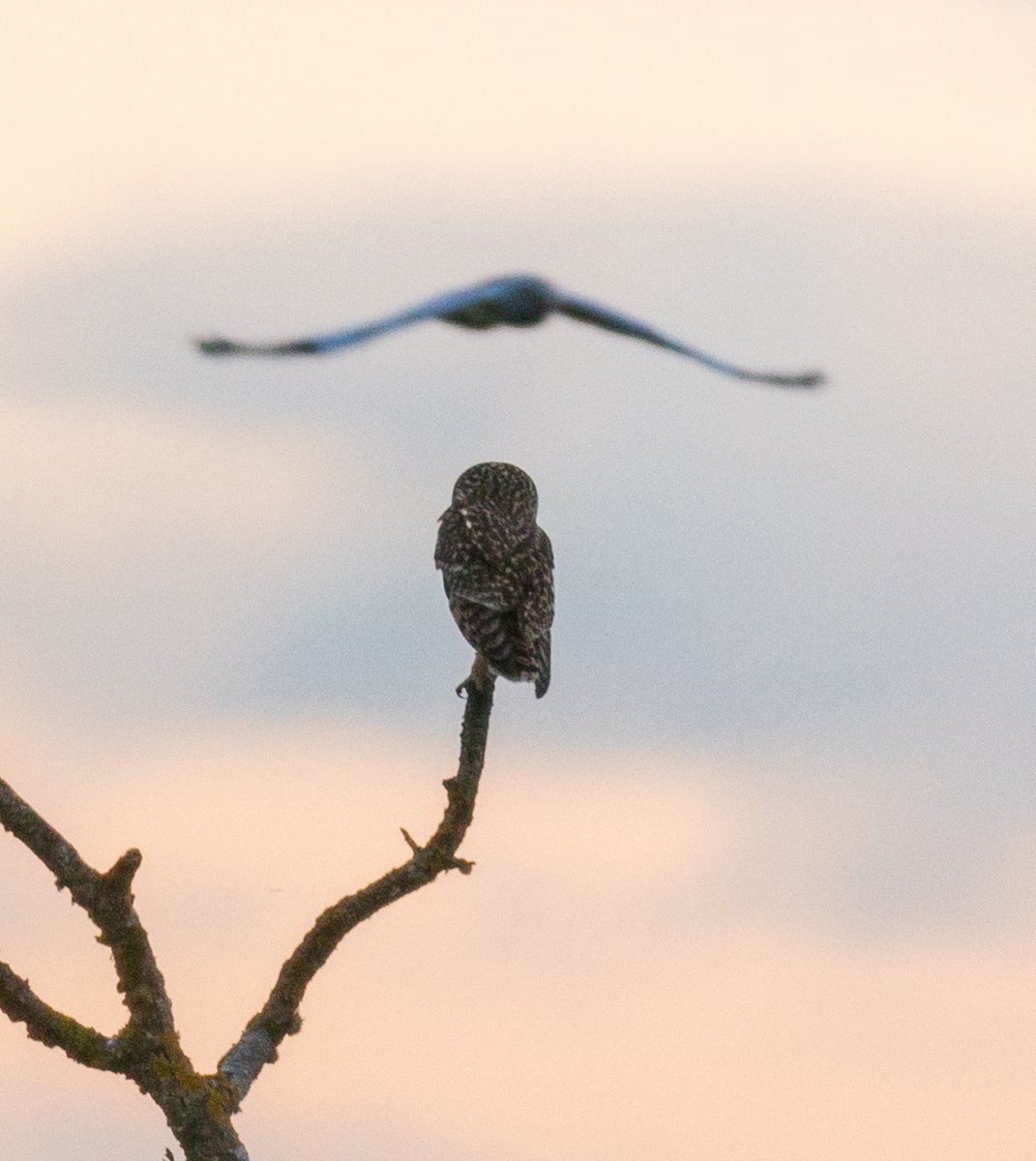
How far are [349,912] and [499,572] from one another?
6.05 metres

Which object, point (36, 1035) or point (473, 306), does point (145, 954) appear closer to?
point (36, 1035)

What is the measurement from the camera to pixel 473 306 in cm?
1213

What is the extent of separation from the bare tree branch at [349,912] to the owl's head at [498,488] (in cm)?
669

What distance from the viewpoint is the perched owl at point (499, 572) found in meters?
18.7

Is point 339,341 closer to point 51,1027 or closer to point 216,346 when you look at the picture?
point 216,346

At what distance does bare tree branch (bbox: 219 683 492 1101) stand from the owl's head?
21.9 ft

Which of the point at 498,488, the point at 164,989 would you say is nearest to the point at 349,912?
the point at 164,989

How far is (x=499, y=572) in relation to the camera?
20.3 m

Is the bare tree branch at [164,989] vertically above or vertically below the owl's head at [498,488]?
below

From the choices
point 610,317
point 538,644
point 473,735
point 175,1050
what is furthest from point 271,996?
point 610,317

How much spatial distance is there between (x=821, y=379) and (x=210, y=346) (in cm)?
413

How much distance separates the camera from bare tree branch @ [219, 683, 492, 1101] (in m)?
14.4

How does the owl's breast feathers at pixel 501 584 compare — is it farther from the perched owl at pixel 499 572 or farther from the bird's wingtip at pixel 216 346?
the bird's wingtip at pixel 216 346

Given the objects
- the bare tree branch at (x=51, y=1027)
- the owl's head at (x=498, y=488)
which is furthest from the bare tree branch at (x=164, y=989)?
the owl's head at (x=498, y=488)
